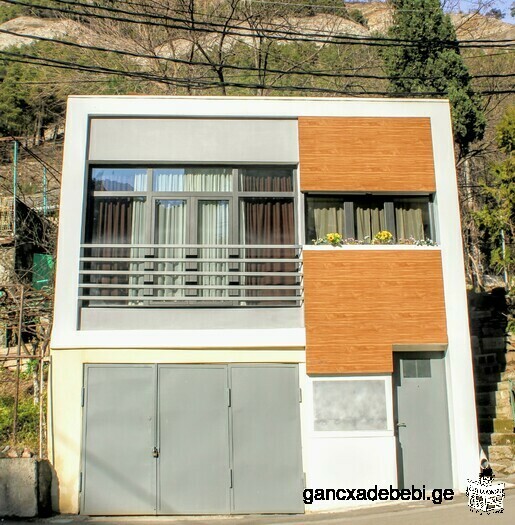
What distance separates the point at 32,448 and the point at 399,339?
239 inches

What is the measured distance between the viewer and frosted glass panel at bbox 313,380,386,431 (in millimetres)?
9508

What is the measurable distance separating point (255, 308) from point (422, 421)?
3175mm

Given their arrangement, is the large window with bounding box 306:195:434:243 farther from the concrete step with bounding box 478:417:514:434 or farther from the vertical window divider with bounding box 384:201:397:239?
the concrete step with bounding box 478:417:514:434

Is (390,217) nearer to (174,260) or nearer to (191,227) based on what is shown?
(191,227)

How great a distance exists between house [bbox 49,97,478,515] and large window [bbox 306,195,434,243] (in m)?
0.03

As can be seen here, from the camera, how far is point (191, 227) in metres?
10.2

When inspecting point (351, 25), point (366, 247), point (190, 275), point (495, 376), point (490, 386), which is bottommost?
point (490, 386)

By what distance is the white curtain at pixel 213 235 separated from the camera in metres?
10.2

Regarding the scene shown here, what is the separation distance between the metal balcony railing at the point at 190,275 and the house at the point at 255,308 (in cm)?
3

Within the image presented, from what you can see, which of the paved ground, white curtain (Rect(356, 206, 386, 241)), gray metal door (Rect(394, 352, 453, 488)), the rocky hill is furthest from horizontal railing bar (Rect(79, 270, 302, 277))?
the rocky hill

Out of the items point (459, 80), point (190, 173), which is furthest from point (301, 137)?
point (459, 80)

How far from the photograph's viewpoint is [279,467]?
370 inches

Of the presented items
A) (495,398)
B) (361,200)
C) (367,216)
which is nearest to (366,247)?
(367,216)

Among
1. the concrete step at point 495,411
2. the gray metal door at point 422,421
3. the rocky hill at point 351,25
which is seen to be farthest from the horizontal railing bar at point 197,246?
the rocky hill at point 351,25
